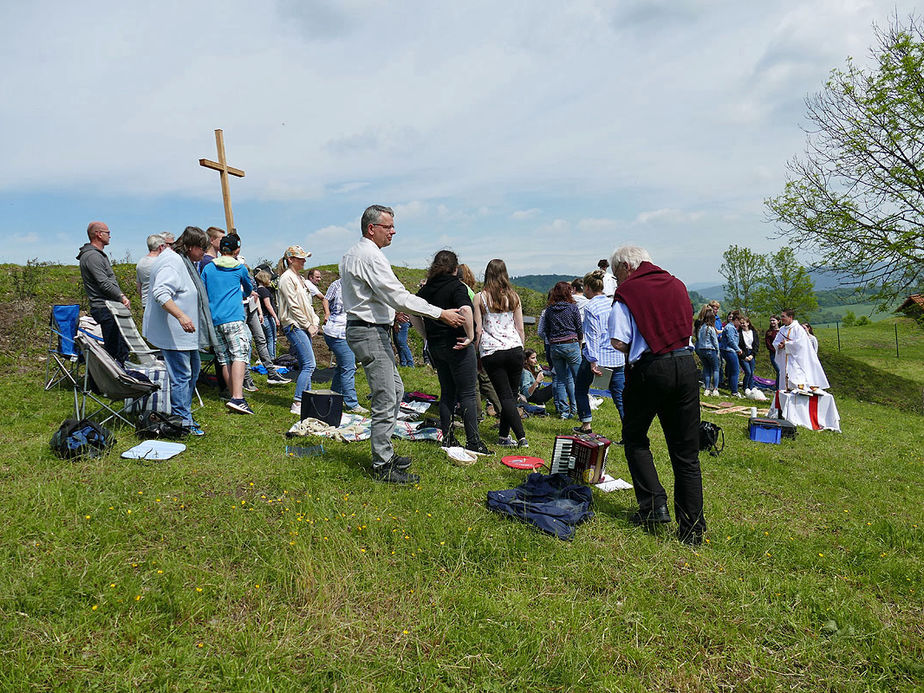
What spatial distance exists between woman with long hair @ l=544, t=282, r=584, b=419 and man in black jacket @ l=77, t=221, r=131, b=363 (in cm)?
Answer: 538

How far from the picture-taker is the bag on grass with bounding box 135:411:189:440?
5.28 m

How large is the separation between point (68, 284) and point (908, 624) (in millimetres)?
14293

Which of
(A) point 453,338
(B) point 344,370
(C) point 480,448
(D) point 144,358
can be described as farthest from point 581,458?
(D) point 144,358

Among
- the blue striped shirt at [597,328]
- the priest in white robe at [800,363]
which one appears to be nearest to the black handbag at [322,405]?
the blue striped shirt at [597,328]

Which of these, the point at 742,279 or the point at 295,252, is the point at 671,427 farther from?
the point at 742,279

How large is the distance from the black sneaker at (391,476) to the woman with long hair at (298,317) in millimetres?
2701

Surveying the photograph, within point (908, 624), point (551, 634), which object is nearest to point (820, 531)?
point (908, 624)

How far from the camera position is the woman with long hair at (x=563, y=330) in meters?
7.53

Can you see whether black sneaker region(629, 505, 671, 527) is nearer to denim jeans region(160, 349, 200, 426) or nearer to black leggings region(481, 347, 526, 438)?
black leggings region(481, 347, 526, 438)

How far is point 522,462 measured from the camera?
5340 millimetres

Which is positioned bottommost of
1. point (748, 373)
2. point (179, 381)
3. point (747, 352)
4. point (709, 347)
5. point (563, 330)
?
point (748, 373)

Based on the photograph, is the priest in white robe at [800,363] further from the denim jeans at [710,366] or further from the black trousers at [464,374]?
the black trousers at [464,374]

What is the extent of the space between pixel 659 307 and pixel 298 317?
183 inches

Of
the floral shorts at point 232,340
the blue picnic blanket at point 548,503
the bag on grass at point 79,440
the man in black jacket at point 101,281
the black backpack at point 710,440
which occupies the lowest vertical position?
the black backpack at point 710,440
